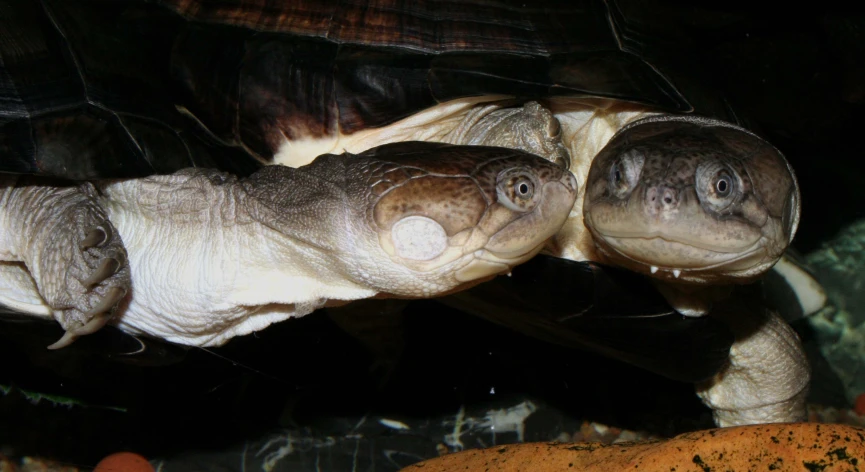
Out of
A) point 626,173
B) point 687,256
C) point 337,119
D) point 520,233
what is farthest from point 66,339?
point 687,256

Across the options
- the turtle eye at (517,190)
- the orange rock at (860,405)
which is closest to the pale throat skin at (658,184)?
the turtle eye at (517,190)

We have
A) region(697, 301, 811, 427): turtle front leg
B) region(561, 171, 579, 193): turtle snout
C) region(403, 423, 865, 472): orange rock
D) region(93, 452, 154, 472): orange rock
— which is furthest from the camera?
region(697, 301, 811, 427): turtle front leg

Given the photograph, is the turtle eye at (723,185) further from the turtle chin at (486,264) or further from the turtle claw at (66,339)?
the turtle claw at (66,339)

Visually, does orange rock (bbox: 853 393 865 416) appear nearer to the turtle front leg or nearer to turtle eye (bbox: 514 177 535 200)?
the turtle front leg

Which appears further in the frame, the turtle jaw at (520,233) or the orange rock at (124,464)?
the orange rock at (124,464)

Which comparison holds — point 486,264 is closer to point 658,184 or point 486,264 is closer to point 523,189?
point 523,189

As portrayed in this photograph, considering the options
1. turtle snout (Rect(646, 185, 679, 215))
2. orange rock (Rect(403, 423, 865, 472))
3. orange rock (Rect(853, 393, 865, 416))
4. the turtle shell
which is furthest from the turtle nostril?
orange rock (Rect(853, 393, 865, 416))
